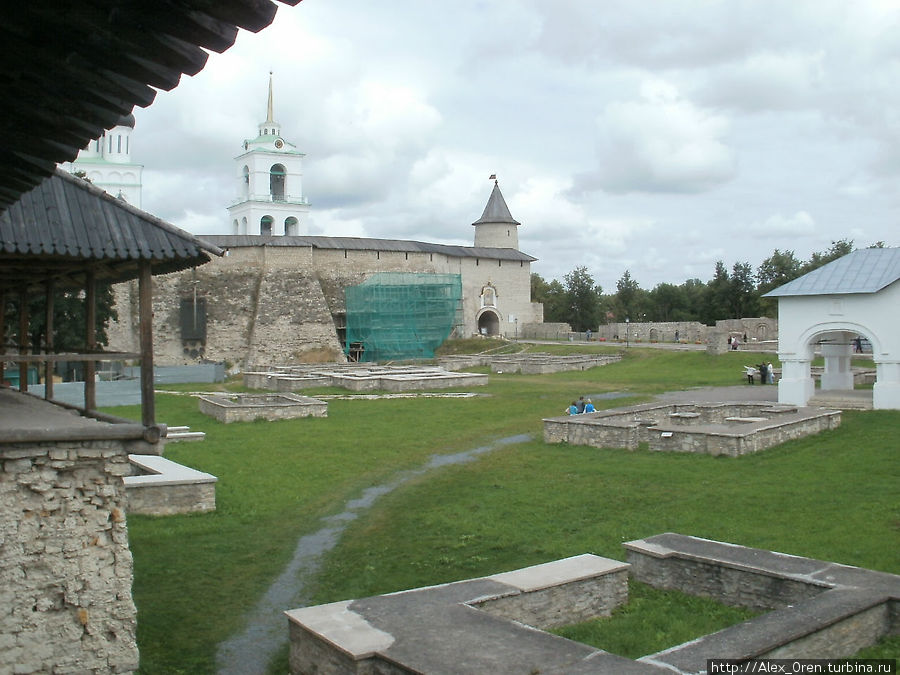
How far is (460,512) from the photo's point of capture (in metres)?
9.20

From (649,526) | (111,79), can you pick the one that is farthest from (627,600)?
(111,79)

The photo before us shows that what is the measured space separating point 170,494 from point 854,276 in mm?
12860

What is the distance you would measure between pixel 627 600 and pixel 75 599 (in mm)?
3975

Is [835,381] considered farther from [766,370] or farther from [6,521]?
[6,521]

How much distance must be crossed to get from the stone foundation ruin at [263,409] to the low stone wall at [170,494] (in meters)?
7.18

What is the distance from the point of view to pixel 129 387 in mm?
21062

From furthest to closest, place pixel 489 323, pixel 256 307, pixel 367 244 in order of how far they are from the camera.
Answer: pixel 489 323 < pixel 367 244 < pixel 256 307

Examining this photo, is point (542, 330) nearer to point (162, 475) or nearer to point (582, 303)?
point (582, 303)

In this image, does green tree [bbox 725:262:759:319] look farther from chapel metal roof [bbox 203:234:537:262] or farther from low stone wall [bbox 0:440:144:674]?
low stone wall [bbox 0:440:144:674]

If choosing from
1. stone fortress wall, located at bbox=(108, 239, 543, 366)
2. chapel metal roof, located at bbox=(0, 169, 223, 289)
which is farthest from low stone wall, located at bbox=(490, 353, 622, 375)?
chapel metal roof, located at bbox=(0, 169, 223, 289)

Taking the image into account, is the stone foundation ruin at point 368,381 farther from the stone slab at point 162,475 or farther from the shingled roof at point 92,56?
the shingled roof at point 92,56

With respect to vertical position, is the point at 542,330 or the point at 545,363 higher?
the point at 542,330

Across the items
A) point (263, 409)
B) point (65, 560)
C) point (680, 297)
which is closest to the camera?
point (65, 560)

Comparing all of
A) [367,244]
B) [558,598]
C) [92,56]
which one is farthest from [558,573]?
[367,244]
